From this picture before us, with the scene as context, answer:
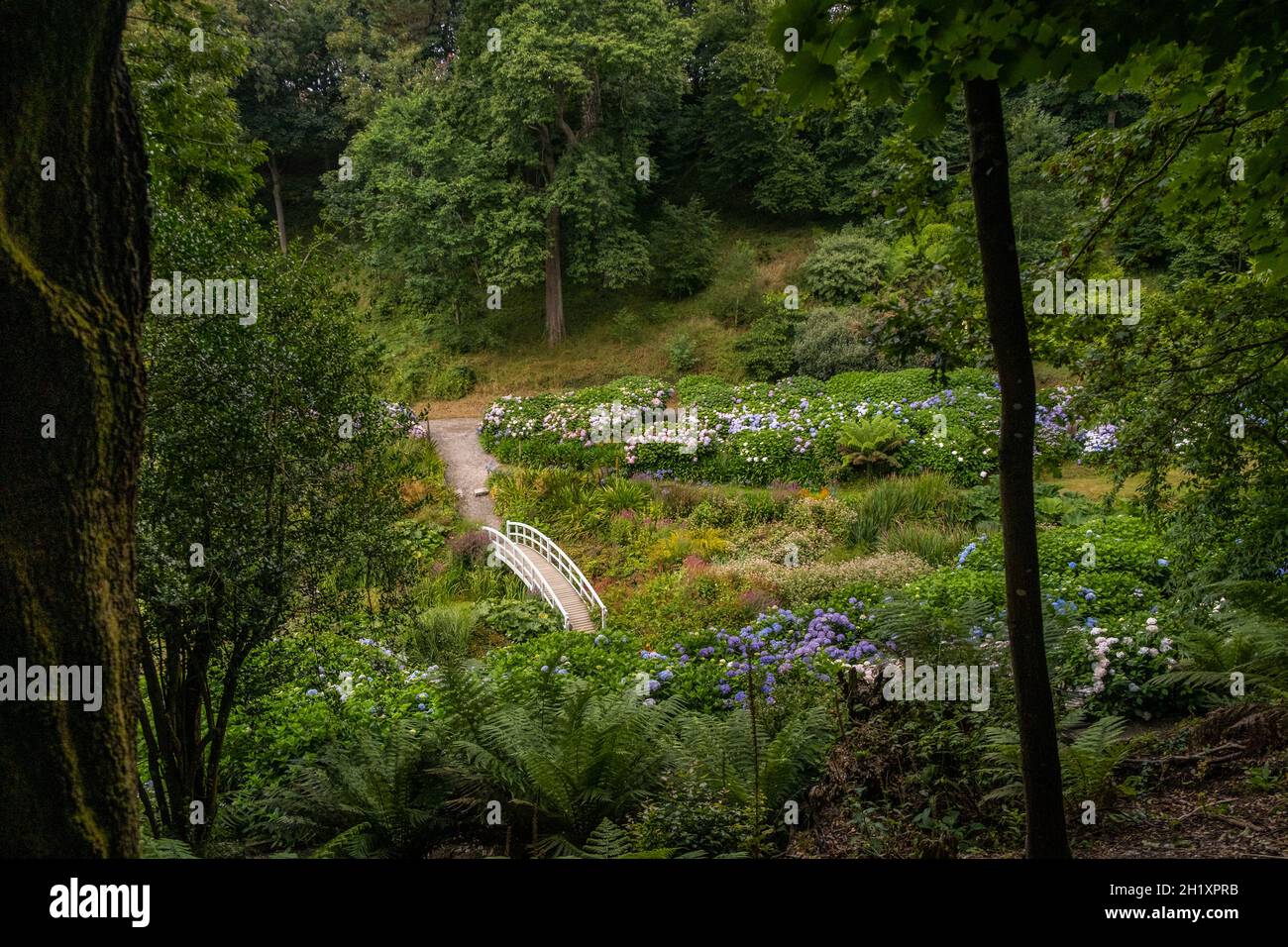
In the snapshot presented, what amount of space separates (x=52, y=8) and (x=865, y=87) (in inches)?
107

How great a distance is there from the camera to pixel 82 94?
2838 mm

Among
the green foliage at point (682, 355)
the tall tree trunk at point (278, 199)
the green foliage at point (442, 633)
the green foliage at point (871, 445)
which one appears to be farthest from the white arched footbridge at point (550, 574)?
the tall tree trunk at point (278, 199)

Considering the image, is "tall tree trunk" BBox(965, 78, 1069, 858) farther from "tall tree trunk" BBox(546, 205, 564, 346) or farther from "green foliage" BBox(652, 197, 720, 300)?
"green foliage" BBox(652, 197, 720, 300)

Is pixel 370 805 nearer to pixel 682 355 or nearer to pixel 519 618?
pixel 519 618

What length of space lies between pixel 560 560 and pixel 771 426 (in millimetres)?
6119

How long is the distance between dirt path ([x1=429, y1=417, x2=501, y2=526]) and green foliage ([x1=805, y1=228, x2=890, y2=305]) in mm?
10899

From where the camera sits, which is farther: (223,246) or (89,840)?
(223,246)

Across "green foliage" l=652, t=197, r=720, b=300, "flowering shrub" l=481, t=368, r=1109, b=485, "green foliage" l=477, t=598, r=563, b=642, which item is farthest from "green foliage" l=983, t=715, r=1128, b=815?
"green foliage" l=652, t=197, r=720, b=300

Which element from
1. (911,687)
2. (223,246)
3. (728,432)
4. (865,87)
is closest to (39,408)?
(865,87)

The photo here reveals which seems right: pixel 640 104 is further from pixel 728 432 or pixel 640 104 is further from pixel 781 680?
pixel 781 680

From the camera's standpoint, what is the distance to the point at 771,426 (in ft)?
58.6

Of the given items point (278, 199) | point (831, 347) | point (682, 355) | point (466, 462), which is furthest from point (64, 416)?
point (278, 199)

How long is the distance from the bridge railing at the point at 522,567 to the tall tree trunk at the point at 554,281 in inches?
475

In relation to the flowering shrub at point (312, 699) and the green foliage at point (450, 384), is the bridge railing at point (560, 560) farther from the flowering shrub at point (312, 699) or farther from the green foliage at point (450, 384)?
the green foliage at point (450, 384)
